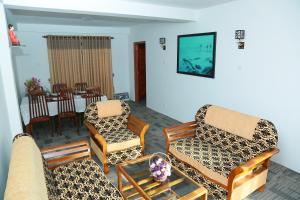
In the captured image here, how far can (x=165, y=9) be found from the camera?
376 cm

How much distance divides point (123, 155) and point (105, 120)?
72 centimetres

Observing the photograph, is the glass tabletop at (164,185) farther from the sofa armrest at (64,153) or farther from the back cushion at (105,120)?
the back cushion at (105,120)

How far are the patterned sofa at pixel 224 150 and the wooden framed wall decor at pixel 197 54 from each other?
1.30 metres

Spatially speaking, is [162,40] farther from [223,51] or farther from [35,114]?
[35,114]

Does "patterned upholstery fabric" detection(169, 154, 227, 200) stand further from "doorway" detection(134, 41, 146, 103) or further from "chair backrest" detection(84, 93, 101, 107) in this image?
"doorway" detection(134, 41, 146, 103)

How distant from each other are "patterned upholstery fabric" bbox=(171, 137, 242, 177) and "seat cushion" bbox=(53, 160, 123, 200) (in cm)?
109

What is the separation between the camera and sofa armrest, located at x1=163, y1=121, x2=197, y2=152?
2938 millimetres

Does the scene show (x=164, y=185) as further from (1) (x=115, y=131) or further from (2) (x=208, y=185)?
(1) (x=115, y=131)

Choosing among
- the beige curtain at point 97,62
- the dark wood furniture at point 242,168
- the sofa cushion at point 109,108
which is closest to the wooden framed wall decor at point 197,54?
the dark wood furniture at point 242,168

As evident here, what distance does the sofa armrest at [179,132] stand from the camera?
2938mm

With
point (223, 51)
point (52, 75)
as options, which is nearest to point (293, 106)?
point (223, 51)

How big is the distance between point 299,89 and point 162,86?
3.28m

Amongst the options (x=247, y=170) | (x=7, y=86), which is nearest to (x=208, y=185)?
(x=247, y=170)

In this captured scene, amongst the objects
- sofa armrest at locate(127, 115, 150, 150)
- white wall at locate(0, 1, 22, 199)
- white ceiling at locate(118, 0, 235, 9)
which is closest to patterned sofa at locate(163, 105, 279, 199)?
sofa armrest at locate(127, 115, 150, 150)
